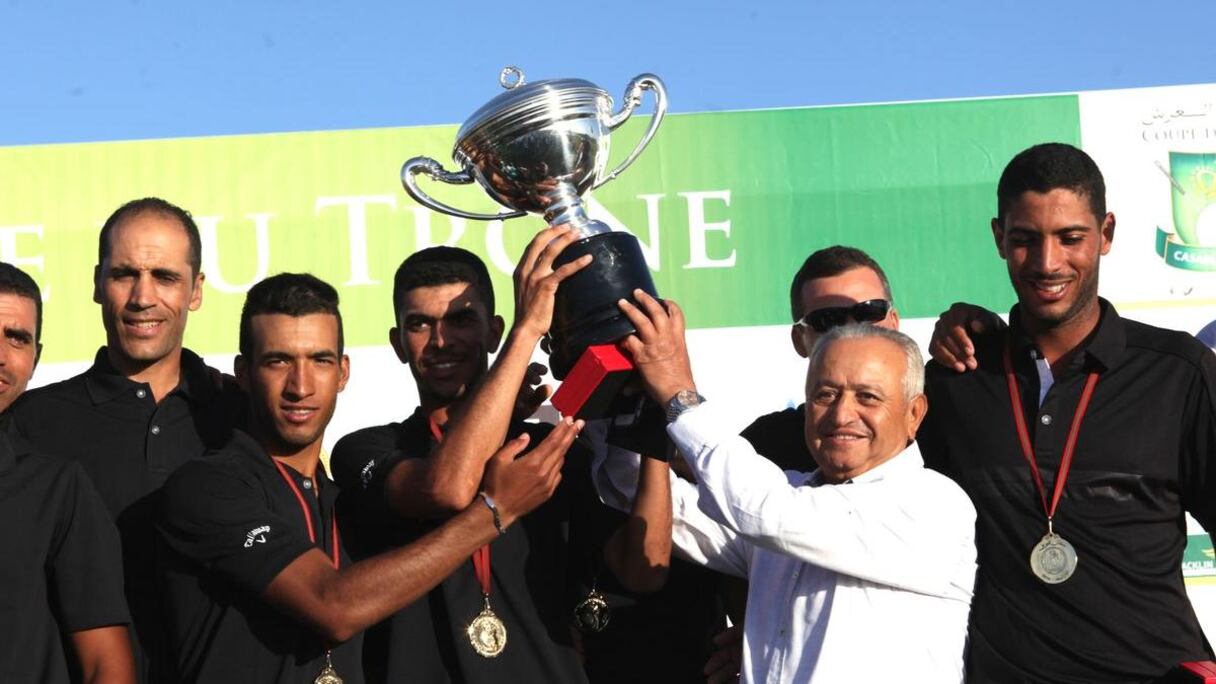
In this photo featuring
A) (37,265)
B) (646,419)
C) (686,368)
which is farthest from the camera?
(37,265)

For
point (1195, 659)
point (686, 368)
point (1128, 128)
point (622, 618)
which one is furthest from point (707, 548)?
point (1128, 128)

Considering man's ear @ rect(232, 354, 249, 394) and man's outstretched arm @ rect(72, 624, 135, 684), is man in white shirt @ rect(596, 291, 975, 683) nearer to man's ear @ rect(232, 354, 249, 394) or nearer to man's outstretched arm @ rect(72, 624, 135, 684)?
man's ear @ rect(232, 354, 249, 394)

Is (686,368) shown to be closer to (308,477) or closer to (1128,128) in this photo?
(308,477)

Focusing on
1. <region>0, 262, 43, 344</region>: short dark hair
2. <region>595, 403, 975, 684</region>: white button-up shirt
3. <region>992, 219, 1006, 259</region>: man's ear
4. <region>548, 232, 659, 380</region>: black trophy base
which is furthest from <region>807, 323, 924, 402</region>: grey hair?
<region>0, 262, 43, 344</region>: short dark hair

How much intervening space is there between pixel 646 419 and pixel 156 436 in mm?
1164

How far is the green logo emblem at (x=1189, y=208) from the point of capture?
20.8ft

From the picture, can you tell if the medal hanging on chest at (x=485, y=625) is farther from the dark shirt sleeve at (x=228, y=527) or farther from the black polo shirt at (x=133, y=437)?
the black polo shirt at (x=133, y=437)

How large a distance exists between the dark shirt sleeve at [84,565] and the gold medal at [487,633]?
721 millimetres

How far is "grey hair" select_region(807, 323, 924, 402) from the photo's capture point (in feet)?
8.61

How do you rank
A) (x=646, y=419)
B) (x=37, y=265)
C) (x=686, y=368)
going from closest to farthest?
(x=686, y=368) → (x=646, y=419) → (x=37, y=265)

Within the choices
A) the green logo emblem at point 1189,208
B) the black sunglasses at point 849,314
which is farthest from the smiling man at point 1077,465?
the green logo emblem at point 1189,208

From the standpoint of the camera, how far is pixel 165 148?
6.48 m

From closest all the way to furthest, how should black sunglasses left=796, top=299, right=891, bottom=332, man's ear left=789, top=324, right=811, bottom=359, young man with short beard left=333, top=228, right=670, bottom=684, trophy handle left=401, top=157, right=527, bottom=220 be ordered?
young man with short beard left=333, top=228, right=670, bottom=684 → trophy handle left=401, top=157, right=527, bottom=220 → black sunglasses left=796, top=299, right=891, bottom=332 → man's ear left=789, top=324, right=811, bottom=359

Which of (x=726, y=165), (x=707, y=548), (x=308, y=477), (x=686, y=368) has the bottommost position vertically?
(x=707, y=548)
